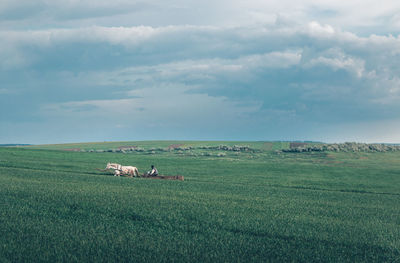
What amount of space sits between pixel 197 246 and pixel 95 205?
7.29 metres

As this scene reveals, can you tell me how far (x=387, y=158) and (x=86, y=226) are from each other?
90.7 metres

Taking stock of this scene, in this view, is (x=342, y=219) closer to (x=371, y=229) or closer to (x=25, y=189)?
(x=371, y=229)

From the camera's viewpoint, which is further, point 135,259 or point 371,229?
point 371,229

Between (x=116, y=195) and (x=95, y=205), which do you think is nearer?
(x=95, y=205)

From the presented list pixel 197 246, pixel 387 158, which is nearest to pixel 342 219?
pixel 197 246

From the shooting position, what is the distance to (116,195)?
2059 centimetres

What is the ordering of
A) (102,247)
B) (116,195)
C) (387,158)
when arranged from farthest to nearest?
(387,158)
(116,195)
(102,247)

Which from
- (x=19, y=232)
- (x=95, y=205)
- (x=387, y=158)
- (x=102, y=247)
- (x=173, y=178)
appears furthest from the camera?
(x=387, y=158)

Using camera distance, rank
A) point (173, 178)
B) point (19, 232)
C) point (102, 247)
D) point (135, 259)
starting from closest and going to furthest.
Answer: point (135, 259), point (102, 247), point (19, 232), point (173, 178)

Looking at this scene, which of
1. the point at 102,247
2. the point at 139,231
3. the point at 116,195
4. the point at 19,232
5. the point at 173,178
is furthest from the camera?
the point at 173,178

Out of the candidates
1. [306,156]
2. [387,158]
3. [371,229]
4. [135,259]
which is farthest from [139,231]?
[387,158]

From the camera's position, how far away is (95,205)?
17.2 m

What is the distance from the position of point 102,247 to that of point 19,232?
10.9 ft

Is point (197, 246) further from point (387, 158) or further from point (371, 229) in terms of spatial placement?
point (387, 158)
